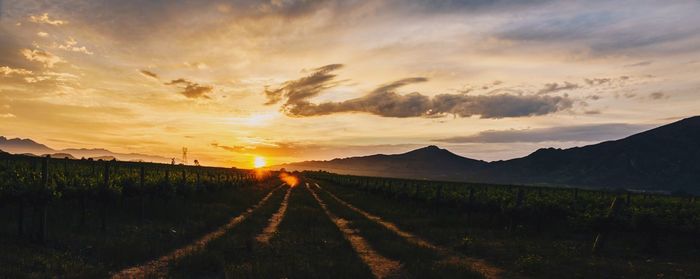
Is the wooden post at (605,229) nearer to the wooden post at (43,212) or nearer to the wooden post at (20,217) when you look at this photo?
the wooden post at (43,212)

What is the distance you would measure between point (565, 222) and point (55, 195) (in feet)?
85.1

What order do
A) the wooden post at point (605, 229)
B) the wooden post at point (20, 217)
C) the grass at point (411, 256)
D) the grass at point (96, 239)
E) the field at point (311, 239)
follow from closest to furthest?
1. the grass at point (96, 239)
2. the grass at point (411, 256)
3. the field at point (311, 239)
4. the wooden post at point (20, 217)
5. the wooden post at point (605, 229)

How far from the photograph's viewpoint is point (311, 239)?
2119 centimetres

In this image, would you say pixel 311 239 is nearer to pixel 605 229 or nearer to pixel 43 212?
pixel 43 212

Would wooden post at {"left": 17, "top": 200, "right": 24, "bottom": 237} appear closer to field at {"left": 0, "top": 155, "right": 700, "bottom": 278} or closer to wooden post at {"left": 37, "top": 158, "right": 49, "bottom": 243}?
field at {"left": 0, "top": 155, "right": 700, "bottom": 278}

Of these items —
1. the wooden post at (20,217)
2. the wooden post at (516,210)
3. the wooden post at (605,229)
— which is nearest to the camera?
the wooden post at (20,217)

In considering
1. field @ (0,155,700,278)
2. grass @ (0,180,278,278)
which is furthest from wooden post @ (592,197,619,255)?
grass @ (0,180,278,278)

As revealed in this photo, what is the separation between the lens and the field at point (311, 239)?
14.7m

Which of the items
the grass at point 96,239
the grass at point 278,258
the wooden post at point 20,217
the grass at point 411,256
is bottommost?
the grass at point 411,256

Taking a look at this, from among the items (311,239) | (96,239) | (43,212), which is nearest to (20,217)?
(43,212)

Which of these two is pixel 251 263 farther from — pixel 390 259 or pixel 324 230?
pixel 324 230

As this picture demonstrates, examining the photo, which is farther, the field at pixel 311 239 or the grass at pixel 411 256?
the field at pixel 311 239

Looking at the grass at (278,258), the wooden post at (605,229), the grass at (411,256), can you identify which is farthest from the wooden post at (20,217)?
the wooden post at (605,229)

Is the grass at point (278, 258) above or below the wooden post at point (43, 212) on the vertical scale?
below
